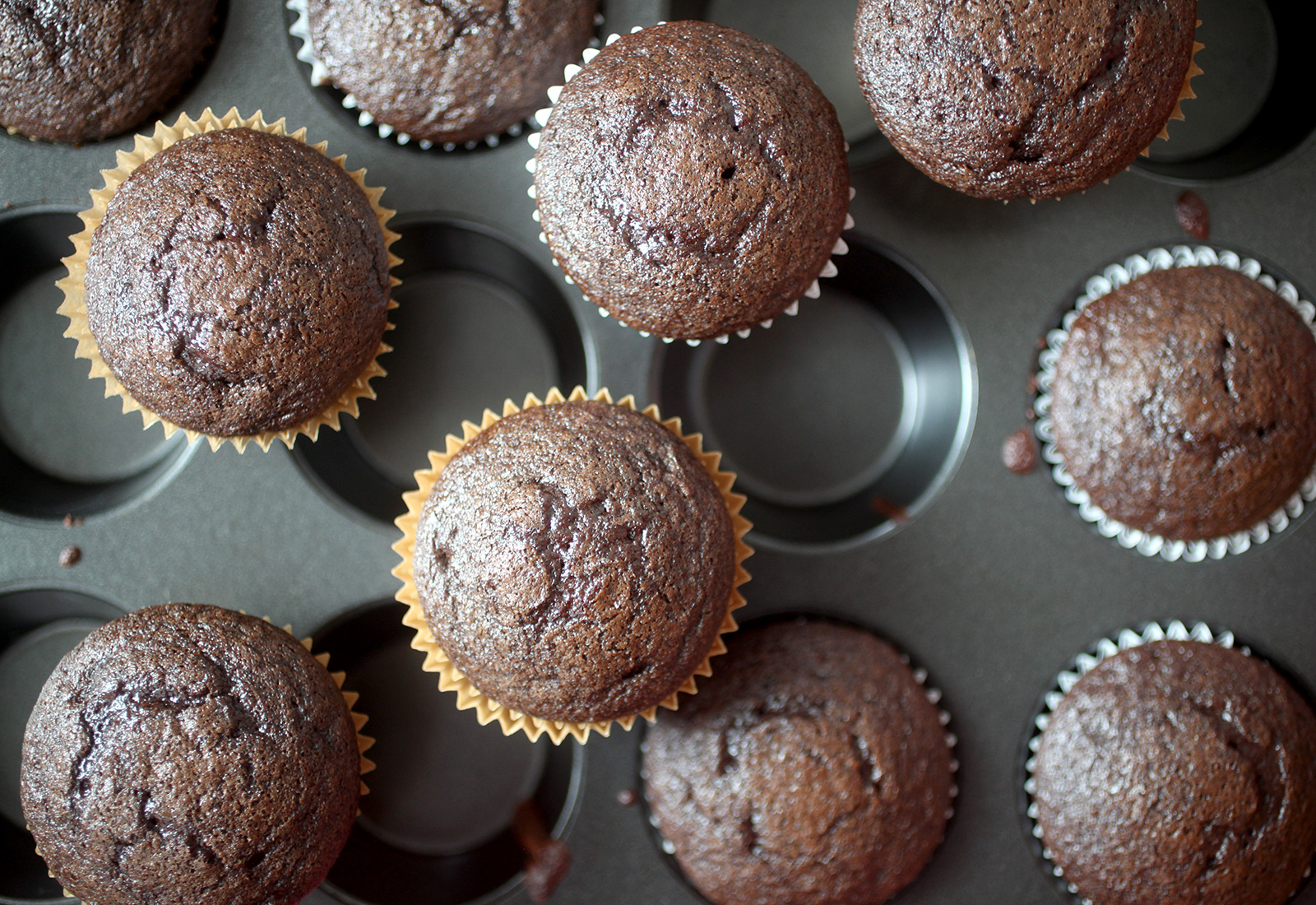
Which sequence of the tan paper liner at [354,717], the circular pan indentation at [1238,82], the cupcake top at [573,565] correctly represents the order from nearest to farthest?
the cupcake top at [573,565] → the tan paper liner at [354,717] → the circular pan indentation at [1238,82]

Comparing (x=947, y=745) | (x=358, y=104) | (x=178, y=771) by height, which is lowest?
(x=947, y=745)

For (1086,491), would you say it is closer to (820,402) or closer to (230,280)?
(820,402)

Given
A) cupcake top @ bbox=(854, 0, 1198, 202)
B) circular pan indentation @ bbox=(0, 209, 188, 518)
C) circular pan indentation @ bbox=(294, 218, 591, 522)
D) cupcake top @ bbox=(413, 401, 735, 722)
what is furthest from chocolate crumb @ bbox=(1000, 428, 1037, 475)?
circular pan indentation @ bbox=(0, 209, 188, 518)

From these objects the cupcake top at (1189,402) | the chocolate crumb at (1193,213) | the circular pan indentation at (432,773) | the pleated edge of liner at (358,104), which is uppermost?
the pleated edge of liner at (358,104)

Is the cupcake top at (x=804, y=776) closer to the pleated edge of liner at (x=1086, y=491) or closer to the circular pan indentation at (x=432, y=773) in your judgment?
the circular pan indentation at (x=432, y=773)

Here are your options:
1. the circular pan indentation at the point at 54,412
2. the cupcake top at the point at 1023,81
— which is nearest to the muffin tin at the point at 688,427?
the circular pan indentation at the point at 54,412

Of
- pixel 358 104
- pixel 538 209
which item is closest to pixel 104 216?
pixel 358 104

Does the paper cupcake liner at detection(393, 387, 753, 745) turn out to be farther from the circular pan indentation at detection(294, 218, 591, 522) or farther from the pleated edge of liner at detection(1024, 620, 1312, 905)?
the pleated edge of liner at detection(1024, 620, 1312, 905)
